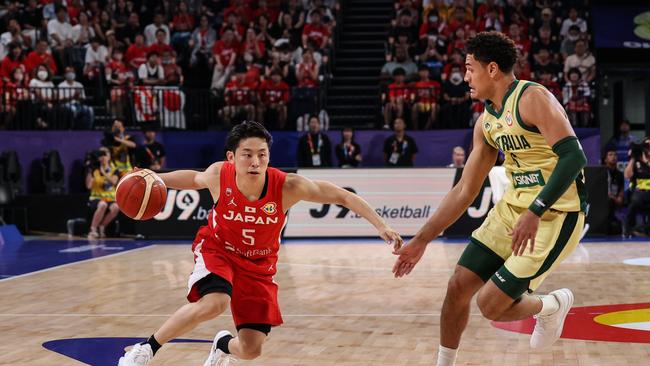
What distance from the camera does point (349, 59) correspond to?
20984 mm

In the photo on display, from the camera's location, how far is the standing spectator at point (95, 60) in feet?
63.1

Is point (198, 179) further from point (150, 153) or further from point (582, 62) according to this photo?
point (582, 62)

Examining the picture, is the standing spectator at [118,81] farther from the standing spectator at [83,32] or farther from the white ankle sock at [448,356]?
the white ankle sock at [448,356]

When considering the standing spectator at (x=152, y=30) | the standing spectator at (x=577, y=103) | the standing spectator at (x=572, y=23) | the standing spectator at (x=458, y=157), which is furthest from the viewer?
the standing spectator at (x=152, y=30)

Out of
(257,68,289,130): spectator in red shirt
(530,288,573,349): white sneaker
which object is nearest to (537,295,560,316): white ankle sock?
(530,288,573,349): white sneaker

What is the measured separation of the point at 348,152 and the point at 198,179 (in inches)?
451

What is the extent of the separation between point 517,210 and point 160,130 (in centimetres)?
1392

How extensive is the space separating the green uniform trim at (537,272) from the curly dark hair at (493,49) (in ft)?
2.98

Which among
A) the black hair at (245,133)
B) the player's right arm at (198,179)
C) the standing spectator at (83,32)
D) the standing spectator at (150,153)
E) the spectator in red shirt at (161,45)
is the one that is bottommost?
the standing spectator at (150,153)

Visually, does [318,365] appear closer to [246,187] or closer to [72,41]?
[246,187]

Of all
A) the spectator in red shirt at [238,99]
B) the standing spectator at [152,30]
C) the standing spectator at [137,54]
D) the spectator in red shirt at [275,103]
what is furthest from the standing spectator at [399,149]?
the standing spectator at [152,30]

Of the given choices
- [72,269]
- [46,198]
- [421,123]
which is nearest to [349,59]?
[421,123]

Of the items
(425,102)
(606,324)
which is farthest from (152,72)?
(606,324)

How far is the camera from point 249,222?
543cm
